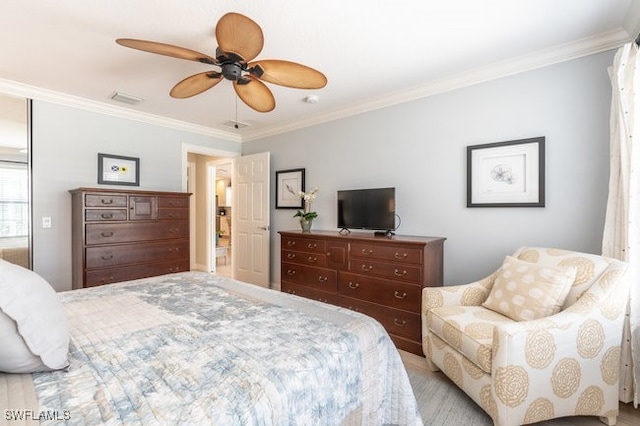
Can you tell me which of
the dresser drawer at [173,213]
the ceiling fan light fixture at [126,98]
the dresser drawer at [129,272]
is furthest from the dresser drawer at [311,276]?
the ceiling fan light fixture at [126,98]

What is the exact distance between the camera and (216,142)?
4770 millimetres

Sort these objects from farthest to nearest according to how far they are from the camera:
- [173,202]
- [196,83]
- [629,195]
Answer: [173,202], [196,83], [629,195]

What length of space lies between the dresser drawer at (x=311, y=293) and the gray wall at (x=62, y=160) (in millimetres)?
2444

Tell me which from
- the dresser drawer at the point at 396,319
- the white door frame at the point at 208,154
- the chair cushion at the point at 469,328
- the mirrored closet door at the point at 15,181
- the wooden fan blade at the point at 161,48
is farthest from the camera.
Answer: the white door frame at the point at 208,154

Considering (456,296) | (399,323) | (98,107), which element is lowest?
(399,323)

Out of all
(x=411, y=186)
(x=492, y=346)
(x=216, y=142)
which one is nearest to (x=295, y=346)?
(x=492, y=346)

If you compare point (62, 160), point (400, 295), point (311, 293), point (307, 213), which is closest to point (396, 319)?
point (400, 295)

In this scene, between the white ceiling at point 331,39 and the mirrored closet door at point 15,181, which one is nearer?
the white ceiling at point 331,39

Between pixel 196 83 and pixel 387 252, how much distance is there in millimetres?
2063

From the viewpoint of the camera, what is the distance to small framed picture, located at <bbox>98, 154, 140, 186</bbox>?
143 inches

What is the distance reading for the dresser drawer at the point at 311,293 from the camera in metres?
3.20

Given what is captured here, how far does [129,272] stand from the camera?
10.8 ft

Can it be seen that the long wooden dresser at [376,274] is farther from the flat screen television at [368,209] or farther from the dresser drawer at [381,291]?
the flat screen television at [368,209]

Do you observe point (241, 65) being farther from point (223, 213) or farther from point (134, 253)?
point (223, 213)
